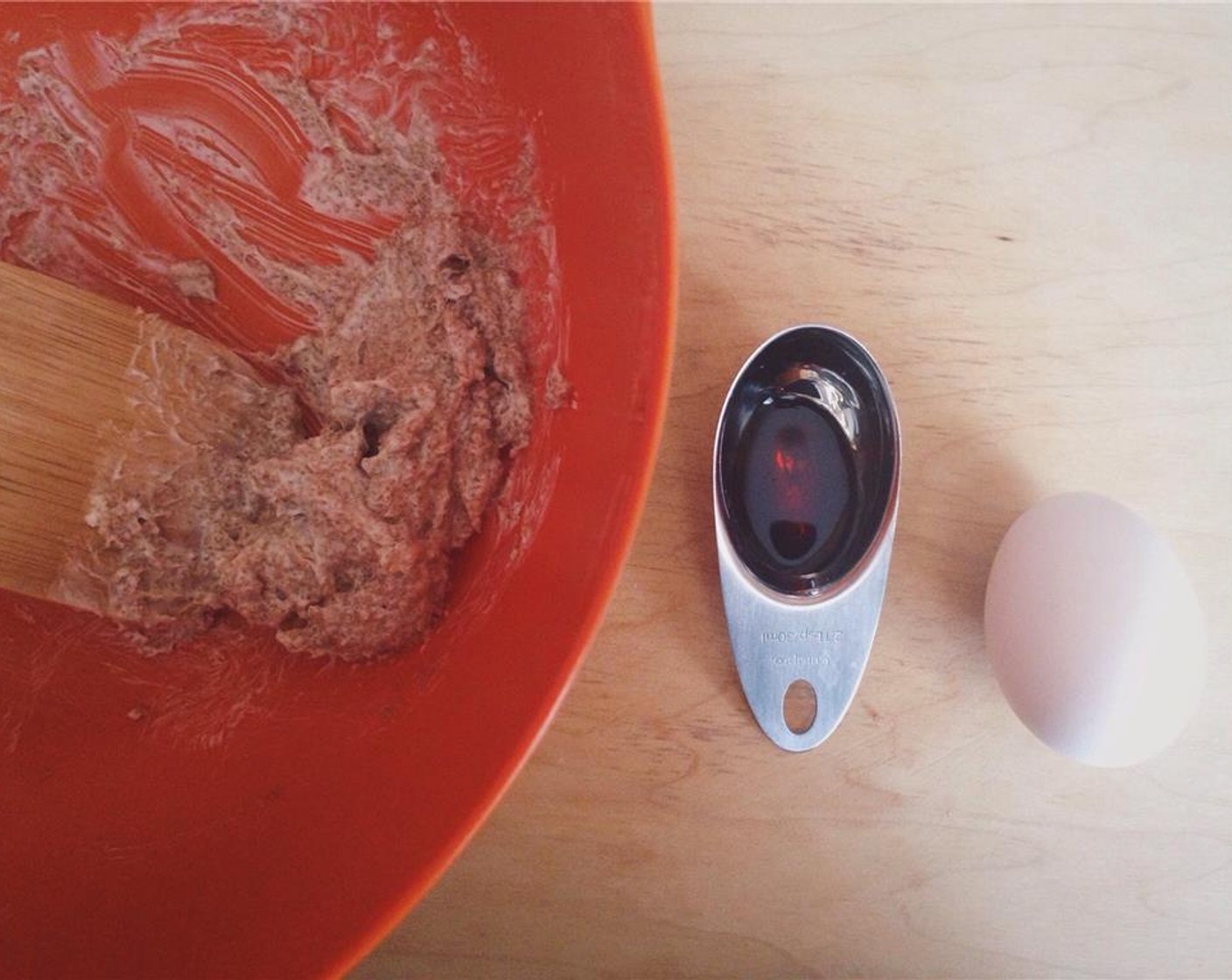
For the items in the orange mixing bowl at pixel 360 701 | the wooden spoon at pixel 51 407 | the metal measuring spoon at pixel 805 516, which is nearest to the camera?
the orange mixing bowl at pixel 360 701

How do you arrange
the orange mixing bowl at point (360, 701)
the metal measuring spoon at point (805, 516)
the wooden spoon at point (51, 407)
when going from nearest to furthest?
the orange mixing bowl at point (360, 701) → the wooden spoon at point (51, 407) → the metal measuring spoon at point (805, 516)

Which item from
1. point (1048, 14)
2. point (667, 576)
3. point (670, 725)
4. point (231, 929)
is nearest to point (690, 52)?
point (1048, 14)

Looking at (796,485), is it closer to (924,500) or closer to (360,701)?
(924,500)

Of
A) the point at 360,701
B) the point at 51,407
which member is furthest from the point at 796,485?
the point at 51,407

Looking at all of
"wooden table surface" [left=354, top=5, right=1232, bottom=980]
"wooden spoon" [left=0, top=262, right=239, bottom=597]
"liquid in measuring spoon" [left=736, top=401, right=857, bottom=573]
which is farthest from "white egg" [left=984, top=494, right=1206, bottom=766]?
"wooden spoon" [left=0, top=262, right=239, bottom=597]

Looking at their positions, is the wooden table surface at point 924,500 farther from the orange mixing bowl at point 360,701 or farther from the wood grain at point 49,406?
the wood grain at point 49,406

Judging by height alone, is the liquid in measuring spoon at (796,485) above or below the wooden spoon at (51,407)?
below

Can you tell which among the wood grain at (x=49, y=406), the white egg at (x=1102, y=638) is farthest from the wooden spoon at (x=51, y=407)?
the white egg at (x=1102, y=638)

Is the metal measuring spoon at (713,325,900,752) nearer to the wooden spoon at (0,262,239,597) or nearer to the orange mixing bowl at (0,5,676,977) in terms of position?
the orange mixing bowl at (0,5,676,977)
